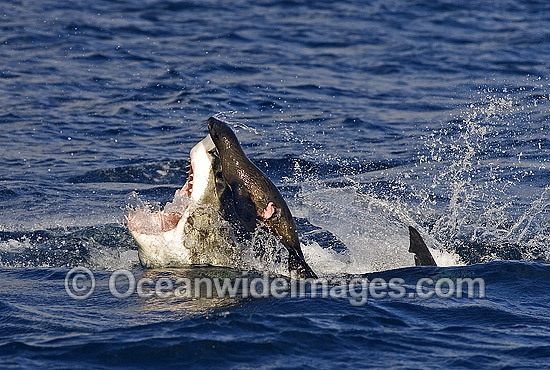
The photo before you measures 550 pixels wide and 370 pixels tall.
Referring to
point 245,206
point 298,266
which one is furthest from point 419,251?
point 245,206

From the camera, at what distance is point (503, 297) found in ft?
23.0

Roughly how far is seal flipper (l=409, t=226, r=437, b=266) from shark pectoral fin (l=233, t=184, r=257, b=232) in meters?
1.39

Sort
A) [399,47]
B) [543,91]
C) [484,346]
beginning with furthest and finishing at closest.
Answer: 1. [399,47]
2. [543,91]
3. [484,346]

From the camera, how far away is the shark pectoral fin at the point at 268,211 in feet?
22.5

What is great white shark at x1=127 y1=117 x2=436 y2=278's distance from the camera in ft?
22.6

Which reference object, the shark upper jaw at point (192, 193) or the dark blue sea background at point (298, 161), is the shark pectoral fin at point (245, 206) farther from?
the dark blue sea background at point (298, 161)

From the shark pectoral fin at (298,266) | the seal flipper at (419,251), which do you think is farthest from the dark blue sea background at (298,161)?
the shark pectoral fin at (298,266)

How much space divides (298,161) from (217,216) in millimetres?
5492

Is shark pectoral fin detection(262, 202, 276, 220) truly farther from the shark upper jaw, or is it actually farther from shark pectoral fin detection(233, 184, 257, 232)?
the shark upper jaw

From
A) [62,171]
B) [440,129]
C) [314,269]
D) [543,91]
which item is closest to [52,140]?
[62,171]

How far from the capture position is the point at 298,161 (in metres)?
12.4

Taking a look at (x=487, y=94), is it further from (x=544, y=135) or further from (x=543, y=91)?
(x=544, y=135)

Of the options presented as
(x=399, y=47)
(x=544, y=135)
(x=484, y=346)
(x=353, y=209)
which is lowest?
(x=484, y=346)

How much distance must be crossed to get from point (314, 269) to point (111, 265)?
1.63 metres
